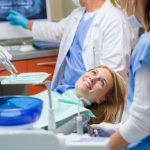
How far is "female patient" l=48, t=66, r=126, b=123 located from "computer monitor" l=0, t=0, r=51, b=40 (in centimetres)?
122

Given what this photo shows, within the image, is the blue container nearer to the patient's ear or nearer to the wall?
the patient's ear

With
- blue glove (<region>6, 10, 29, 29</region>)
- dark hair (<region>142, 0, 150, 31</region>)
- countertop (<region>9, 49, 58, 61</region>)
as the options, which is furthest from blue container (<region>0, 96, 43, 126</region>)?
blue glove (<region>6, 10, 29, 29</region>)

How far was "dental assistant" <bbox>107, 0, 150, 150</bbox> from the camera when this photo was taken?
1.08 m

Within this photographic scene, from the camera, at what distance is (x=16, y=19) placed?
2.84m

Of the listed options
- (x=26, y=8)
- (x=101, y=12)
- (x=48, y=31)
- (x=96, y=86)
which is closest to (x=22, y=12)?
(x=26, y=8)

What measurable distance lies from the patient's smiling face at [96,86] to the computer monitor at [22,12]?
48.6 inches

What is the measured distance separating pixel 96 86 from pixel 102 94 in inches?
2.0

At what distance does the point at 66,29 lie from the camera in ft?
8.43

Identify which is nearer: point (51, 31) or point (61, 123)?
point (61, 123)

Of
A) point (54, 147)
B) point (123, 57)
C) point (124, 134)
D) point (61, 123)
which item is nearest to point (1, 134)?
point (54, 147)

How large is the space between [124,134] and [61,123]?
0.38 meters

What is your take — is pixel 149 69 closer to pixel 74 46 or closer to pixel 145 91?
pixel 145 91

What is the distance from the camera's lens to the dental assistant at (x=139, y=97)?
1.08 meters

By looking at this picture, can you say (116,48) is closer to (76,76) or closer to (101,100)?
(76,76)
